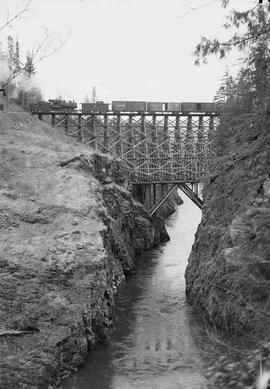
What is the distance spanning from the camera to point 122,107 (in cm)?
4631

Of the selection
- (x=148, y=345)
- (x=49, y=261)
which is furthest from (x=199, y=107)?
(x=148, y=345)

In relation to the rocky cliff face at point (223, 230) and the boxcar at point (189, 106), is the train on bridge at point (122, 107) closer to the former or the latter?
the boxcar at point (189, 106)

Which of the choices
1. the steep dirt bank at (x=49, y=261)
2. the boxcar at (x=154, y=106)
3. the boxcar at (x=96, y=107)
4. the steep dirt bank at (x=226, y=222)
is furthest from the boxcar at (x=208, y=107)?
the steep dirt bank at (x=49, y=261)

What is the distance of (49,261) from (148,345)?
4.82 meters

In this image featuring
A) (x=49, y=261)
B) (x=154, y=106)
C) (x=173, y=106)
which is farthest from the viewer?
(x=173, y=106)

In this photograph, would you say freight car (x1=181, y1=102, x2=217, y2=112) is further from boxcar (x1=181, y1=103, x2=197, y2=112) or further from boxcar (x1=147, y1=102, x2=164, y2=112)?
boxcar (x1=147, y1=102, x2=164, y2=112)

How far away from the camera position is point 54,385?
1298 centimetres

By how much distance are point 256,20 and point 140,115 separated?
33.5m

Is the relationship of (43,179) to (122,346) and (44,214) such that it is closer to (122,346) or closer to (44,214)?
(44,214)

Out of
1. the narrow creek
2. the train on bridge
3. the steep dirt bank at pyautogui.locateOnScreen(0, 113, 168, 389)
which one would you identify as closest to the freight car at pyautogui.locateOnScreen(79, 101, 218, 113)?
the train on bridge

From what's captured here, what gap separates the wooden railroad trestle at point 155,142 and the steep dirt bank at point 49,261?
13413mm

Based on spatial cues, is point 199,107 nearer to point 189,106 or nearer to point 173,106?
point 189,106

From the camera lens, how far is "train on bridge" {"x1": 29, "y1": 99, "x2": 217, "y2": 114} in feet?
133

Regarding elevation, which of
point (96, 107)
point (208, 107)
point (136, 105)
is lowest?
point (96, 107)
